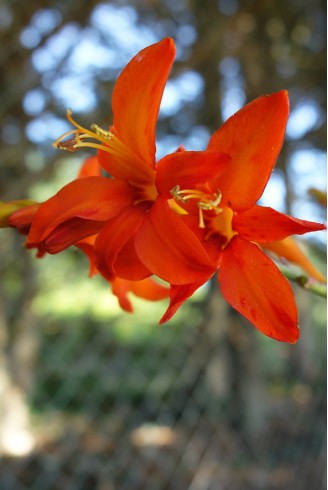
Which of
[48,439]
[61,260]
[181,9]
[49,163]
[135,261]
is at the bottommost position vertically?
[48,439]

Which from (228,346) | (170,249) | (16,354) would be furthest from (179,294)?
(228,346)

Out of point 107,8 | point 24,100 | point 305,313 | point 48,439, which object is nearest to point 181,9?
point 107,8

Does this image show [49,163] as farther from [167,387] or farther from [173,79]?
[167,387]

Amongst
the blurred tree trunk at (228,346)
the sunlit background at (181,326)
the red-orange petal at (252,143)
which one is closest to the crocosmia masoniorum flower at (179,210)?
the red-orange petal at (252,143)

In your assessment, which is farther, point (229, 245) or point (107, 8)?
point (107, 8)

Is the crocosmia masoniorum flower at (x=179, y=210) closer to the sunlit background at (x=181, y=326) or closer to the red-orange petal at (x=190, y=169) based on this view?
the red-orange petal at (x=190, y=169)

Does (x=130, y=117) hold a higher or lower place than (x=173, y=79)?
higher

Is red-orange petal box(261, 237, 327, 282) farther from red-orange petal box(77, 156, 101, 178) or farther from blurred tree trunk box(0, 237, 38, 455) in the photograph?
blurred tree trunk box(0, 237, 38, 455)
